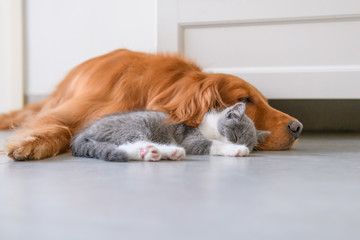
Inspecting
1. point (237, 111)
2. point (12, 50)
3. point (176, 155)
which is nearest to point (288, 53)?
point (237, 111)

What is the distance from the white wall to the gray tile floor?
1.45 metres

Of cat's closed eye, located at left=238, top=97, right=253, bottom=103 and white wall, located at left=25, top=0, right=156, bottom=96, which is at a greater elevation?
white wall, located at left=25, top=0, right=156, bottom=96

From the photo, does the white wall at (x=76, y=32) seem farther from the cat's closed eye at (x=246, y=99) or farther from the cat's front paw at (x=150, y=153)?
the cat's front paw at (x=150, y=153)

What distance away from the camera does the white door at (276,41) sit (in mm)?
2268

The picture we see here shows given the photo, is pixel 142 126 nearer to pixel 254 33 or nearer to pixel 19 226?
pixel 19 226

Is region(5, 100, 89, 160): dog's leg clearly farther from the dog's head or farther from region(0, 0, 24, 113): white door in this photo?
region(0, 0, 24, 113): white door

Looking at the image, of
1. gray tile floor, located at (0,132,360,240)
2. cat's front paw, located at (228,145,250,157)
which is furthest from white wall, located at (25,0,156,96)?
gray tile floor, located at (0,132,360,240)

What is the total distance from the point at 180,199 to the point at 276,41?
63.5 inches

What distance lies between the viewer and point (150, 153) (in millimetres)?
1393

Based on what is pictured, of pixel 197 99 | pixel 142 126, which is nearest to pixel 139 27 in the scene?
pixel 197 99

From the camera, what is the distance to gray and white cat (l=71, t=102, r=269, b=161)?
1426mm

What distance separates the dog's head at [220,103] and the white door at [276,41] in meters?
0.56

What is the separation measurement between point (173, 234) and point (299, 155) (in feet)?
3.39

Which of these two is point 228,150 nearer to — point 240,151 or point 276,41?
point 240,151
